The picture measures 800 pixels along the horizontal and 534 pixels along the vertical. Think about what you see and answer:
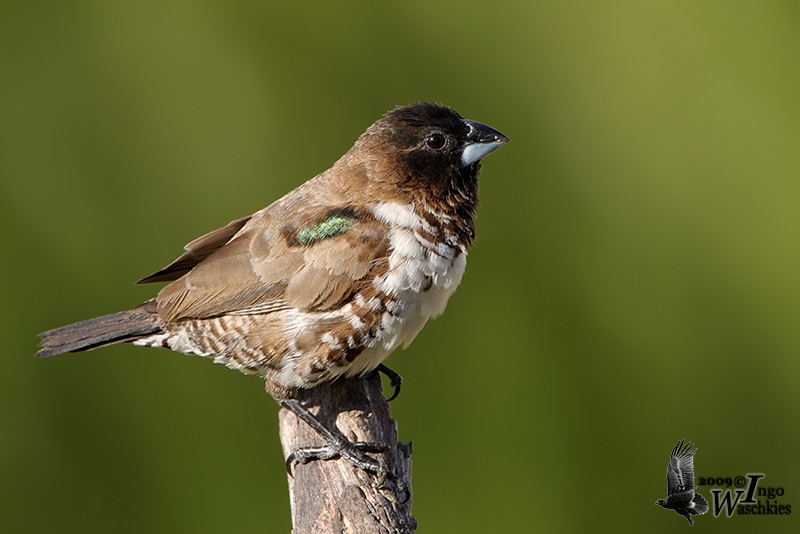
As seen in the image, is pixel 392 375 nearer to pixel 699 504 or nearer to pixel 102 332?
pixel 102 332

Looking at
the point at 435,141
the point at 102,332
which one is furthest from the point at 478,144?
the point at 102,332

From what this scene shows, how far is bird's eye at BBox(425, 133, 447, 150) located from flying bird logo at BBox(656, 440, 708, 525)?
1.67 metres

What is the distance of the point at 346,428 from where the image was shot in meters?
3.20

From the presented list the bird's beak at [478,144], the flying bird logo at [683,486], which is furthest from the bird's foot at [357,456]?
the flying bird logo at [683,486]

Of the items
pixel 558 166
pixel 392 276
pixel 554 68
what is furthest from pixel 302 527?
pixel 554 68

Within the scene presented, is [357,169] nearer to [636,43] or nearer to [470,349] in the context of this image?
[470,349]

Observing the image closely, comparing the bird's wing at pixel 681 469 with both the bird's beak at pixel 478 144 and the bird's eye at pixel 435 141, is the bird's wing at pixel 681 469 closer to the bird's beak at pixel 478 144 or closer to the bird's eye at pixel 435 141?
the bird's beak at pixel 478 144

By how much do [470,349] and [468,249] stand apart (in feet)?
3.58

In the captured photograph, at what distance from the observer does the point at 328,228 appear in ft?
10.5

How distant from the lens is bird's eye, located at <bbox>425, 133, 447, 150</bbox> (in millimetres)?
3349

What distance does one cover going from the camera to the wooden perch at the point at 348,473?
2771mm

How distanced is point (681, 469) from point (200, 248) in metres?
2.11

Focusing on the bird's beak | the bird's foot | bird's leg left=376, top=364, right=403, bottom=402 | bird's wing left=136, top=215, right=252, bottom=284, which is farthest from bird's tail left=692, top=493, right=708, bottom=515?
bird's wing left=136, top=215, right=252, bottom=284

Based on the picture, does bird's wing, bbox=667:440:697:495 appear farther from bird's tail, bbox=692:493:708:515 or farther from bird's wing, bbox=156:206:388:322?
bird's wing, bbox=156:206:388:322
